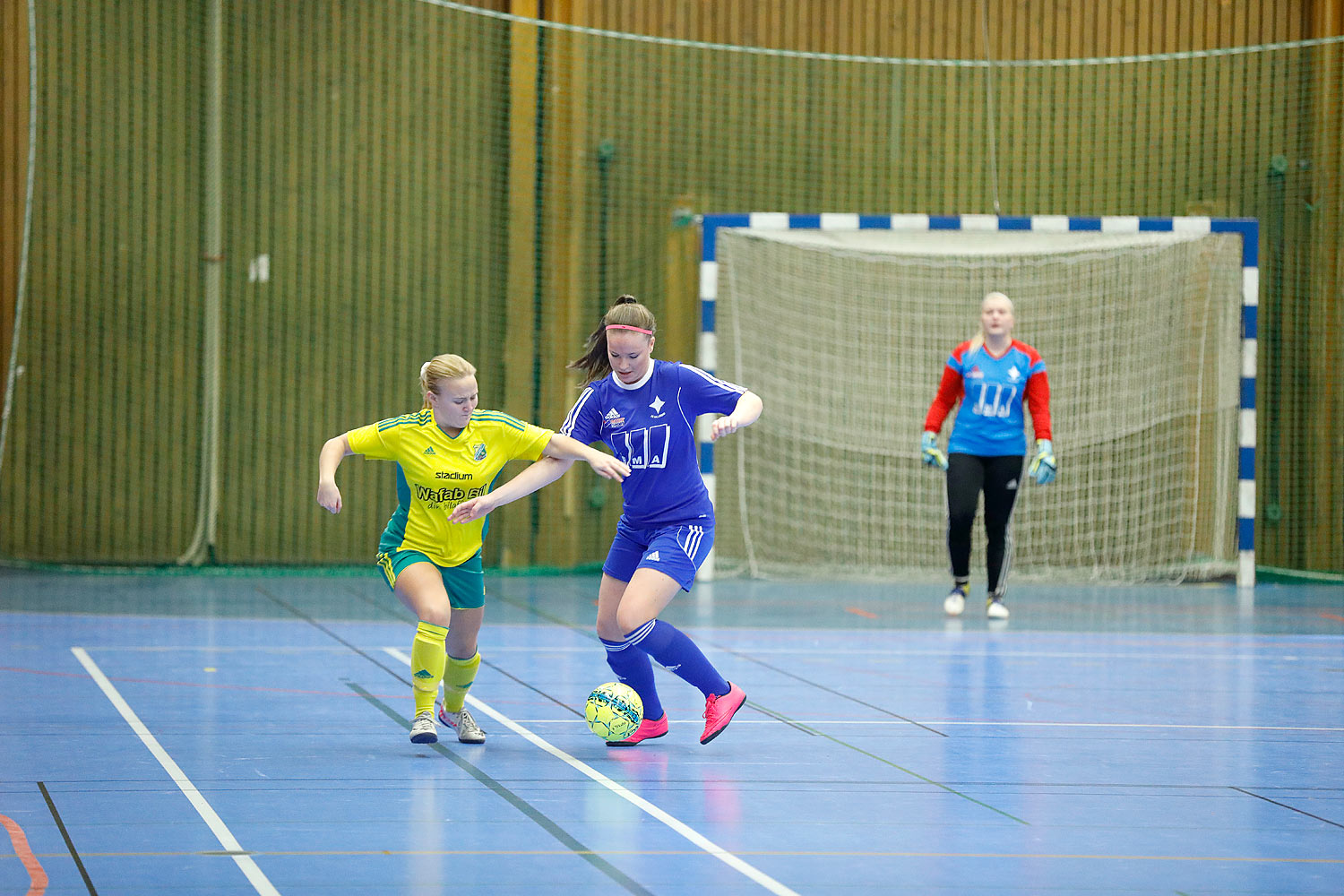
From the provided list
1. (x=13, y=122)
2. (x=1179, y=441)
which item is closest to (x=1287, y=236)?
(x=1179, y=441)

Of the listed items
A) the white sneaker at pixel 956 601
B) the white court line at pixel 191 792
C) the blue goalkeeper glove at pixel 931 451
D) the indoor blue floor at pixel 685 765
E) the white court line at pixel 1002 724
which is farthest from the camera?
the white sneaker at pixel 956 601

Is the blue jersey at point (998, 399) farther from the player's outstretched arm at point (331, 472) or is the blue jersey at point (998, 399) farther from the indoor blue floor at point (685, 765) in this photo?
the player's outstretched arm at point (331, 472)

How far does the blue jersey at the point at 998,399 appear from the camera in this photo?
941 centimetres

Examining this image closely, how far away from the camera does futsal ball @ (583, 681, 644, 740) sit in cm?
527

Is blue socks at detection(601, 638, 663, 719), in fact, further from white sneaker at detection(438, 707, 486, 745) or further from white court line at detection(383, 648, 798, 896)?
white sneaker at detection(438, 707, 486, 745)

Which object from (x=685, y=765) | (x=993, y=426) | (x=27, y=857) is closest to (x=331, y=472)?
(x=685, y=765)

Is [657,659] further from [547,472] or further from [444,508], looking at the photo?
[444,508]

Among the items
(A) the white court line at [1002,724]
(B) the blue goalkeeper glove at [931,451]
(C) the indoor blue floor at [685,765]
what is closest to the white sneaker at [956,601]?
(C) the indoor blue floor at [685,765]

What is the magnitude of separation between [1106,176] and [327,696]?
924cm

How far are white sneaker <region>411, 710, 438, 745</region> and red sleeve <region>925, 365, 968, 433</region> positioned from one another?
4.99 metres

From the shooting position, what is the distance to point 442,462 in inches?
211

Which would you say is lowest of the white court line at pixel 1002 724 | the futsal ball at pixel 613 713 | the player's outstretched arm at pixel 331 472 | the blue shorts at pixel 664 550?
the white court line at pixel 1002 724

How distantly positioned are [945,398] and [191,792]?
6.24 metres

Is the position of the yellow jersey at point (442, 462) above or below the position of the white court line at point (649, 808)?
above
